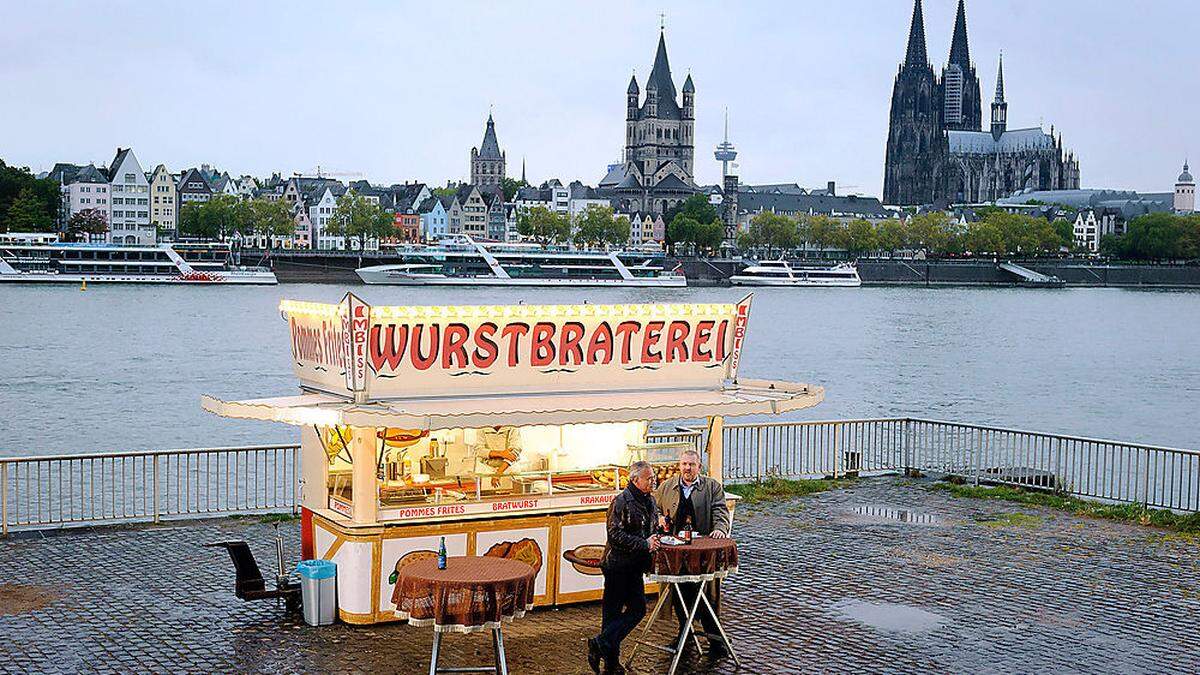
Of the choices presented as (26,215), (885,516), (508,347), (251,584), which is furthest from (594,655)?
(26,215)

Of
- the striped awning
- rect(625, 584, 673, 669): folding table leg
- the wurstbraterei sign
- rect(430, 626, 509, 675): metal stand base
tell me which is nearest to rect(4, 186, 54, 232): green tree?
the wurstbraterei sign

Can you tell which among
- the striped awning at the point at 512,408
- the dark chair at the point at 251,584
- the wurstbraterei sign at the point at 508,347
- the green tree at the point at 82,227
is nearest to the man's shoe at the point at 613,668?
the striped awning at the point at 512,408

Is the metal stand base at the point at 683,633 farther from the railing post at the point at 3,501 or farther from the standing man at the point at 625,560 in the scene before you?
the railing post at the point at 3,501

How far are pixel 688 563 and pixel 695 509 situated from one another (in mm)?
685

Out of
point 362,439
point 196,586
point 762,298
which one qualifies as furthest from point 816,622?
point 762,298

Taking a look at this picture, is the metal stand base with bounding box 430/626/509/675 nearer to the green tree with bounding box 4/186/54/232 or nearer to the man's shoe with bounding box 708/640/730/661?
the man's shoe with bounding box 708/640/730/661

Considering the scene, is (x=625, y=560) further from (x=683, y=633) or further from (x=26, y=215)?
(x=26, y=215)

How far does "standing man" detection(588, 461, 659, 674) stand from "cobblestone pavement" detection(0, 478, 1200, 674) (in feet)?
1.80

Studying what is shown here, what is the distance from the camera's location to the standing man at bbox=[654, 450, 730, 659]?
42.8 feet

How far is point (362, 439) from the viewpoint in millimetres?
13758

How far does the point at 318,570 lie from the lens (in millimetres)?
13898

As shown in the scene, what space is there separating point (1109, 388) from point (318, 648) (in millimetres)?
67185

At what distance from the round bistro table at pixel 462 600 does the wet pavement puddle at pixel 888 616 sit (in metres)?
4.00

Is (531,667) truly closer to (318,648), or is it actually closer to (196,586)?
(318,648)
